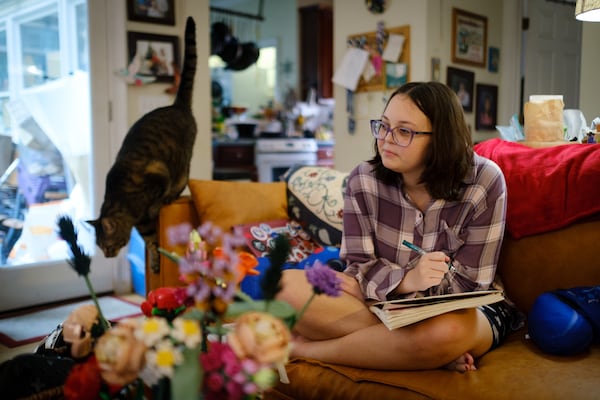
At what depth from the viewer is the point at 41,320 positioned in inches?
106

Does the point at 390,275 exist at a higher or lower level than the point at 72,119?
lower

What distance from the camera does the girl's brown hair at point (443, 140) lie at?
4.46ft

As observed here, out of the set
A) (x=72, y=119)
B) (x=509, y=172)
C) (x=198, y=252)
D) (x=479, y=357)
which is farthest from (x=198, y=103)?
(x=198, y=252)

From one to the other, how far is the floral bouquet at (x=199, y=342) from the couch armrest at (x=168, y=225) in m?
1.25

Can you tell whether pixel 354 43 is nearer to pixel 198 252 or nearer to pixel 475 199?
pixel 475 199

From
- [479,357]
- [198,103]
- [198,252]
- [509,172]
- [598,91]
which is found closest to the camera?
[198,252]

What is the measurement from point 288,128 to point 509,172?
4.60m

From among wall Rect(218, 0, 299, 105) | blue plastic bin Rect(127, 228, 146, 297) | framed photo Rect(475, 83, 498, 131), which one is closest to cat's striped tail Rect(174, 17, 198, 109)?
blue plastic bin Rect(127, 228, 146, 297)

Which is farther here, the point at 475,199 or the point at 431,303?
the point at 475,199

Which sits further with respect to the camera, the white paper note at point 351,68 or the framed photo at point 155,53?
the white paper note at point 351,68

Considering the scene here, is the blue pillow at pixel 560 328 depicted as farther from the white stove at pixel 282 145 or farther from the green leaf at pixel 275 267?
the white stove at pixel 282 145

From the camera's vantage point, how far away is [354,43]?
3961 millimetres

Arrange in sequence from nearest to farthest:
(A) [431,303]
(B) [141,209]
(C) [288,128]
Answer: (A) [431,303] < (B) [141,209] < (C) [288,128]

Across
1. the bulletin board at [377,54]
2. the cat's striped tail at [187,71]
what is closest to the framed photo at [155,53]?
the cat's striped tail at [187,71]
